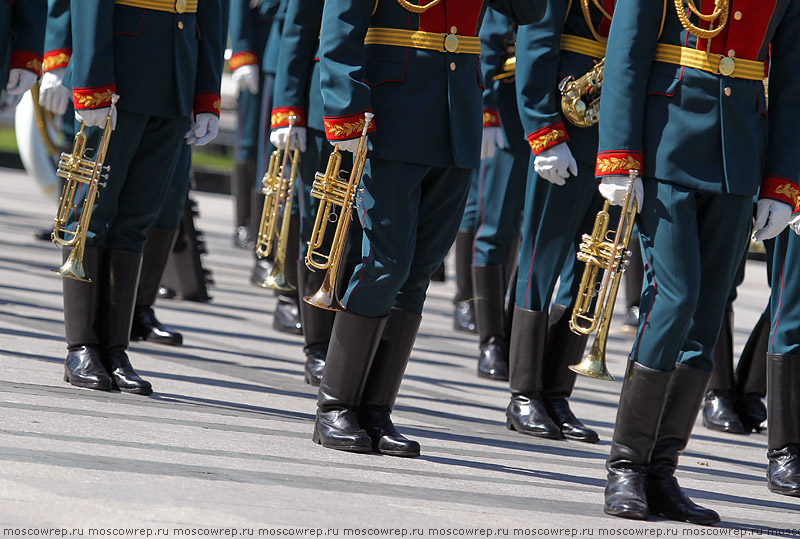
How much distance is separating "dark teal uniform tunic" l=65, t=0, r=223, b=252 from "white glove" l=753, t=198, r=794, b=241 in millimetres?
2166

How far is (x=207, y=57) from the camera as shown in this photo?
532 cm

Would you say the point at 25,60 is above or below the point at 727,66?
below

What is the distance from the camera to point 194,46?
5234 mm

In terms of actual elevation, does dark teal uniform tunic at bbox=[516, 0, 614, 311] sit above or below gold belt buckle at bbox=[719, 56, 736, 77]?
below

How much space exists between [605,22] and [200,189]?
1175 cm

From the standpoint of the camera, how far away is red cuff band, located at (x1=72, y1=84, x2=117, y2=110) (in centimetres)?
494

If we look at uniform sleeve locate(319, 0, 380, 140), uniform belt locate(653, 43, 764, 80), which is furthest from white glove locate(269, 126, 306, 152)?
uniform belt locate(653, 43, 764, 80)

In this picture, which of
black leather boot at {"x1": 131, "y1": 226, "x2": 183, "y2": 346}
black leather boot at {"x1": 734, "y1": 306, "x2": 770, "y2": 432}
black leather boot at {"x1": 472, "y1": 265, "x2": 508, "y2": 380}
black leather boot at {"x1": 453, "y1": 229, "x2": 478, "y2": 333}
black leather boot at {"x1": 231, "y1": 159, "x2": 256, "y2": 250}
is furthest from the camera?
black leather boot at {"x1": 231, "y1": 159, "x2": 256, "y2": 250}

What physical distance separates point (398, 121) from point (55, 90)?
57.4 inches

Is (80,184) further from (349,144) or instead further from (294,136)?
(349,144)

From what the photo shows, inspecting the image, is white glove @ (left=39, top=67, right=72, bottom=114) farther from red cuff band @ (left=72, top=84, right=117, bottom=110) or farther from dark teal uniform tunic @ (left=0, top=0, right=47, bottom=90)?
dark teal uniform tunic @ (left=0, top=0, right=47, bottom=90)

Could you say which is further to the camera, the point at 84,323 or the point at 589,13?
the point at 589,13

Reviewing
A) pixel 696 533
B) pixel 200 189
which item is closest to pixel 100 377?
pixel 696 533

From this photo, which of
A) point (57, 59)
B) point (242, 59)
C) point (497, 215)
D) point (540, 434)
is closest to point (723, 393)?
point (540, 434)
